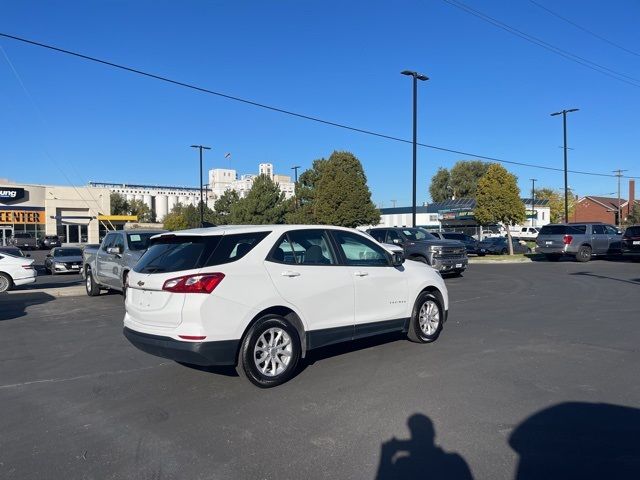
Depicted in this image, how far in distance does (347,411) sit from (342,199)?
158 feet

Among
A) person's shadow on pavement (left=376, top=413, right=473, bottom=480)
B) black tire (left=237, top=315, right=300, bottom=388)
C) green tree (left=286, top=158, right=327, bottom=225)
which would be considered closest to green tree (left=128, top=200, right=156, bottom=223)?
green tree (left=286, top=158, right=327, bottom=225)

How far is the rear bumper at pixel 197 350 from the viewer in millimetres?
5312

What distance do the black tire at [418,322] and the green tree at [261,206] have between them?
5019cm

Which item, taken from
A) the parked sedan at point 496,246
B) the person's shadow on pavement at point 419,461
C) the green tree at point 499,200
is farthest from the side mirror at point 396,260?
the parked sedan at point 496,246

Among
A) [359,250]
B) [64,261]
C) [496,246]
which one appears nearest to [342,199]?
[496,246]

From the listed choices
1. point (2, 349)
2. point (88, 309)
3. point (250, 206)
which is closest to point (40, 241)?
point (250, 206)

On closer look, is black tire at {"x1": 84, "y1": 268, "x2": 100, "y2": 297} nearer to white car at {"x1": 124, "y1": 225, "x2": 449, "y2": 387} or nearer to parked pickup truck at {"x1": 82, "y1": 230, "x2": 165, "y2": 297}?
parked pickup truck at {"x1": 82, "y1": 230, "x2": 165, "y2": 297}

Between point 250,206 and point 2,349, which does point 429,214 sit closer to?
point 250,206

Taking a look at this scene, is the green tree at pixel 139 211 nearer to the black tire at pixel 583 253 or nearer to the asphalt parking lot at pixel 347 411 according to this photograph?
the black tire at pixel 583 253

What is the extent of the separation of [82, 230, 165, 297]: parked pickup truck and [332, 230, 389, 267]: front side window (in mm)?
6237

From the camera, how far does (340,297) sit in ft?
21.2

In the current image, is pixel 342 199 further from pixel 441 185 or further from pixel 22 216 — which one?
pixel 441 185

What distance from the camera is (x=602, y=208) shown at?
284ft

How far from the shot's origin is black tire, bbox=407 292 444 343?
7.59m
